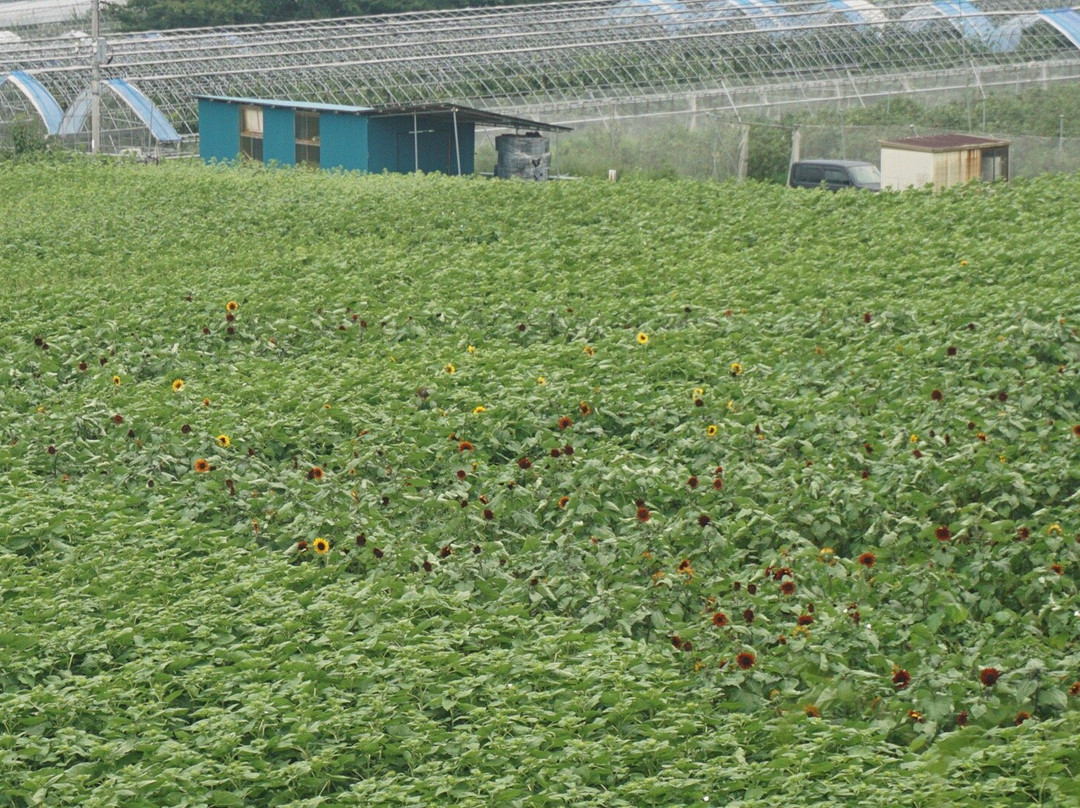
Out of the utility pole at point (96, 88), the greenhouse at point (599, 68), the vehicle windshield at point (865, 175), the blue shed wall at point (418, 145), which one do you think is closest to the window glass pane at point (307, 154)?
the blue shed wall at point (418, 145)

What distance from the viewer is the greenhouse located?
30.3 meters

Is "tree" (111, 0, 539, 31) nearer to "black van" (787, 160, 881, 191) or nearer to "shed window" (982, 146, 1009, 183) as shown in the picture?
"black van" (787, 160, 881, 191)

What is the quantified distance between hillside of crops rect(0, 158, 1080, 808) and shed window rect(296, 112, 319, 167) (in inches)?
550

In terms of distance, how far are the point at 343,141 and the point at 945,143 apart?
33.6ft

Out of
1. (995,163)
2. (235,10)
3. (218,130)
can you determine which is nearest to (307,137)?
(218,130)

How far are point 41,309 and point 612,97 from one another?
18.5m

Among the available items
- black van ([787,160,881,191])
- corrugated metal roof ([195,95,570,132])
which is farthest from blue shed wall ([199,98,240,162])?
black van ([787,160,881,191])

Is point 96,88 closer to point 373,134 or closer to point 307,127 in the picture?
point 307,127

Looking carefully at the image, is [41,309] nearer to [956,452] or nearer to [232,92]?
[956,452]

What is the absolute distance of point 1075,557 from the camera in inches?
261

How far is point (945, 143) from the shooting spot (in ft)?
69.2

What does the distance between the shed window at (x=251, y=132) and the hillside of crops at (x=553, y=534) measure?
1558cm

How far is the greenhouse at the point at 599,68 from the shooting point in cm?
3031

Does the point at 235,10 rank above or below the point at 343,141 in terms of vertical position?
above
